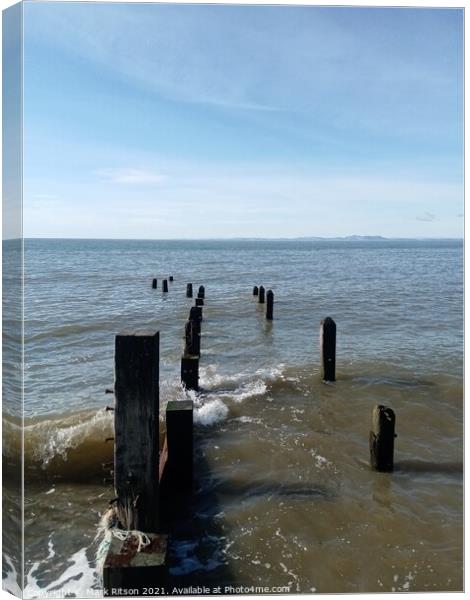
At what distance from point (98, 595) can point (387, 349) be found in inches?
440

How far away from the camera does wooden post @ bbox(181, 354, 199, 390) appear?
33.4 ft

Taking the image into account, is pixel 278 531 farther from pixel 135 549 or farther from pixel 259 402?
pixel 259 402

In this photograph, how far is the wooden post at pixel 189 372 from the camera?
10.2 m

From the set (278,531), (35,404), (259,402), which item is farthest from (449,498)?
(35,404)

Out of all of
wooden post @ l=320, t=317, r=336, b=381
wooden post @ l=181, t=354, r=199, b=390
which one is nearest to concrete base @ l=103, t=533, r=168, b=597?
wooden post @ l=181, t=354, r=199, b=390

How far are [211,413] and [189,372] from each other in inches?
57.8

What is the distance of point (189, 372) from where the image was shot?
33.9 feet

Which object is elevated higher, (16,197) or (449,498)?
(16,197)

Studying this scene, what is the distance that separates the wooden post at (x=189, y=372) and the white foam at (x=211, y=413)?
78 centimetres

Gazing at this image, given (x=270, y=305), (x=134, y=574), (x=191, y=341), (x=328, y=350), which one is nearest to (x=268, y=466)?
(x=134, y=574)

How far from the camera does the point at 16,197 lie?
4312mm

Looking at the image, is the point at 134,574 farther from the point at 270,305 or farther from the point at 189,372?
the point at 270,305

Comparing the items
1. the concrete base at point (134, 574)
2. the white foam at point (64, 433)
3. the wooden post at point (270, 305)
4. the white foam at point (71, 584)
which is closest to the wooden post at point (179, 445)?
the white foam at point (71, 584)

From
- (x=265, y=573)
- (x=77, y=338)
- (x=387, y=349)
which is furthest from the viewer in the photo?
(x=77, y=338)
